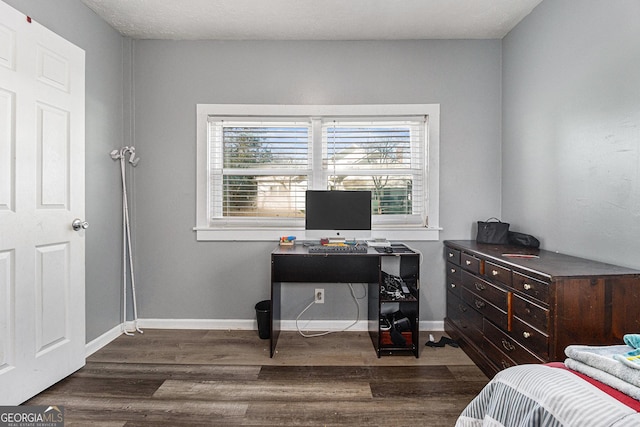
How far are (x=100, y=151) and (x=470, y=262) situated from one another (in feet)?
9.94

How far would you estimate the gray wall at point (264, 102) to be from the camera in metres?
2.85

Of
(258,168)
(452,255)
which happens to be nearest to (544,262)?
(452,255)

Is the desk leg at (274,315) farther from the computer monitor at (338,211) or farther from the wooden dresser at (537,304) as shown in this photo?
the wooden dresser at (537,304)

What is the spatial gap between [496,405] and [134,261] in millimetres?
2917

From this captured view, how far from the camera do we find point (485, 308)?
221 centimetres

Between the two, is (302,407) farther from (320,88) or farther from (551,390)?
(320,88)

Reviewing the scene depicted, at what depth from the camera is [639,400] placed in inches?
31.6

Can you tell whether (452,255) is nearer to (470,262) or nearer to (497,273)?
(470,262)

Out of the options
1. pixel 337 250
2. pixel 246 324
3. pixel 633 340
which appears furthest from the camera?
pixel 246 324

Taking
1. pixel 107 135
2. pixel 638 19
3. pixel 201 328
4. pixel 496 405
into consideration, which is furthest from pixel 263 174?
pixel 638 19

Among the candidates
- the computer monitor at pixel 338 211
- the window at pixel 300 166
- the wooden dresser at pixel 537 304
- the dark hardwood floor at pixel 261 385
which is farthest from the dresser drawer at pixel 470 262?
the computer monitor at pixel 338 211

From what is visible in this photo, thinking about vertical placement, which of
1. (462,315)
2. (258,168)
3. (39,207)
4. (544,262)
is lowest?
(462,315)

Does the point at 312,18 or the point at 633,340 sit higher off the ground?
the point at 312,18

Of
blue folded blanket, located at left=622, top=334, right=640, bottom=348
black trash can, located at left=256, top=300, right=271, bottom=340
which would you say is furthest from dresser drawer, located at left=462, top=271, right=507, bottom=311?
black trash can, located at left=256, top=300, right=271, bottom=340
